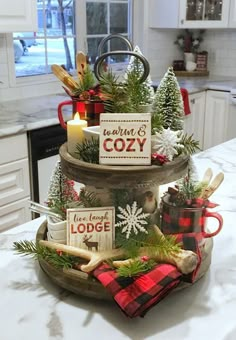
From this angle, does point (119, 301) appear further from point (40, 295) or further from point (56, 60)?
point (56, 60)

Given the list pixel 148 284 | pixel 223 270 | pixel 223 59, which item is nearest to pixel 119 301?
pixel 148 284

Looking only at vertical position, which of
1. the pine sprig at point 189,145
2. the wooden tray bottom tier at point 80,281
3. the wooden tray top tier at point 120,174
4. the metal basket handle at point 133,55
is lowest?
the wooden tray bottom tier at point 80,281

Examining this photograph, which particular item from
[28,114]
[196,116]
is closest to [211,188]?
[28,114]

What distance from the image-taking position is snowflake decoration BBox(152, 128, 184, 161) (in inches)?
35.8

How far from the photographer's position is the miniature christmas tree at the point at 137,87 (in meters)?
0.91

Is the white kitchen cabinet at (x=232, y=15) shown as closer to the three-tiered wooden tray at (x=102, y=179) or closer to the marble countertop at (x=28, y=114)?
the marble countertop at (x=28, y=114)

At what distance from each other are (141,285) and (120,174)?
0.72ft

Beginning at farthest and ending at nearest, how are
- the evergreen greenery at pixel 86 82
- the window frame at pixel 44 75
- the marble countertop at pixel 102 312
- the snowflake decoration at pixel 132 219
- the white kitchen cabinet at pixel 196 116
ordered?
the white kitchen cabinet at pixel 196 116
the window frame at pixel 44 75
the evergreen greenery at pixel 86 82
the snowflake decoration at pixel 132 219
the marble countertop at pixel 102 312

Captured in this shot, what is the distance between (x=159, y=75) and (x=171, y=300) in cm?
378

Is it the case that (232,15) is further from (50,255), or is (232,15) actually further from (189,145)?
(50,255)

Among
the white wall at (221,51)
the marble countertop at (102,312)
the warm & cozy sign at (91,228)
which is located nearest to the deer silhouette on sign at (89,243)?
the warm & cozy sign at (91,228)

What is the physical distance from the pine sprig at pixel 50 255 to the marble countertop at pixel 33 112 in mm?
1426

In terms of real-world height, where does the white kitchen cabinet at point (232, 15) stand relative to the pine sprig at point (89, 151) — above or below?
above

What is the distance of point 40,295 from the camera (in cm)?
92
